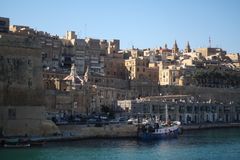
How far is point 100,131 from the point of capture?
4669 centimetres

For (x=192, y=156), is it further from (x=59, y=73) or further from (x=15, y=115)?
(x=59, y=73)

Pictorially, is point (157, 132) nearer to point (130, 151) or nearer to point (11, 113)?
point (130, 151)

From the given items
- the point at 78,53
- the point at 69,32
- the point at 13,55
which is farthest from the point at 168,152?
the point at 69,32

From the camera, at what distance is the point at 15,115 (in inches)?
1594

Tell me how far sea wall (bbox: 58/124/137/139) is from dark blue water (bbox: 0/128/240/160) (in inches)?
63.9

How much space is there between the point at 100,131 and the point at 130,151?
9.02 metres

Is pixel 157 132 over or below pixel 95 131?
below

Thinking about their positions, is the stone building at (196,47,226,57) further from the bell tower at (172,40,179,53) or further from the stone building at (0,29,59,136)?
the stone building at (0,29,59,136)

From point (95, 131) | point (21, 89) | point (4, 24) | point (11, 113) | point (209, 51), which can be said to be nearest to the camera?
point (11, 113)

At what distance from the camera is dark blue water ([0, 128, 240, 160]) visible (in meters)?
34.0

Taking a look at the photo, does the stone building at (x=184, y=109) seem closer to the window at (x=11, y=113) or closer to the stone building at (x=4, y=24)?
the stone building at (x=4, y=24)

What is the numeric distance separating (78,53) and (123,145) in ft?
127

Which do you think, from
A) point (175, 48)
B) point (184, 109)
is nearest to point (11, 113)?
point (184, 109)

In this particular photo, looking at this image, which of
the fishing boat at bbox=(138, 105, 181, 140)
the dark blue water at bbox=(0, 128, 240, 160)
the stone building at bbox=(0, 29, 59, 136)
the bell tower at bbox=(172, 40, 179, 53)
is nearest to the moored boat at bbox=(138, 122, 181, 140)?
the fishing boat at bbox=(138, 105, 181, 140)
